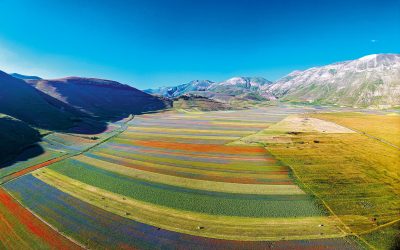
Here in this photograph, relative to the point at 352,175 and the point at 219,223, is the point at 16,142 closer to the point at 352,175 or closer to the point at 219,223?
the point at 219,223

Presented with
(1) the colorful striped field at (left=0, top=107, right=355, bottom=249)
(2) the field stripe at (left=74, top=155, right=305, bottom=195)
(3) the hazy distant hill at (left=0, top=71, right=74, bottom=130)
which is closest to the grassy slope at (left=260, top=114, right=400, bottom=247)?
(1) the colorful striped field at (left=0, top=107, right=355, bottom=249)

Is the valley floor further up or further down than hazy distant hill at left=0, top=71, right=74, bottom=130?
further down

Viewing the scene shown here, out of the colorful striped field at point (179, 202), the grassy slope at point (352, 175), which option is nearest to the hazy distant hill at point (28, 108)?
the colorful striped field at point (179, 202)

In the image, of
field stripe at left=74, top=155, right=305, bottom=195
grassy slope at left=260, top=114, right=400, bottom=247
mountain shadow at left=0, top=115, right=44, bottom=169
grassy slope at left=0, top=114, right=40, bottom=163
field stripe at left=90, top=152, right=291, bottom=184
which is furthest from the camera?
grassy slope at left=0, top=114, right=40, bottom=163

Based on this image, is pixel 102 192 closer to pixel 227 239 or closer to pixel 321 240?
pixel 227 239

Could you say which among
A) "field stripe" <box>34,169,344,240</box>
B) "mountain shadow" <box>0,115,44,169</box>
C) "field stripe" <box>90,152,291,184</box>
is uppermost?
"mountain shadow" <box>0,115,44,169</box>

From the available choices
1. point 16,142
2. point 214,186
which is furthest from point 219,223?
point 16,142

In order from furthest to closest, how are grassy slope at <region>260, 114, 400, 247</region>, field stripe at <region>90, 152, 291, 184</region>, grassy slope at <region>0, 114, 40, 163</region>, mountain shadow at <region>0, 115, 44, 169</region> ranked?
grassy slope at <region>0, 114, 40, 163</region> < mountain shadow at <region>0, 115, 44, 169</region> < field stripe at <region>90, 152, 291, 184</region> < grassy slope at <region>260, 114, 400, 247</region>

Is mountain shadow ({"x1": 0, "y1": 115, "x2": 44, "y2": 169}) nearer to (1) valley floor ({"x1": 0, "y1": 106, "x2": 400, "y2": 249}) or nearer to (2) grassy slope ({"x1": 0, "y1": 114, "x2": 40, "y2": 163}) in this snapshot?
(2) grassy slope ({"x1": 0, "y1": 114, "x2": 40, "y2": 163})
